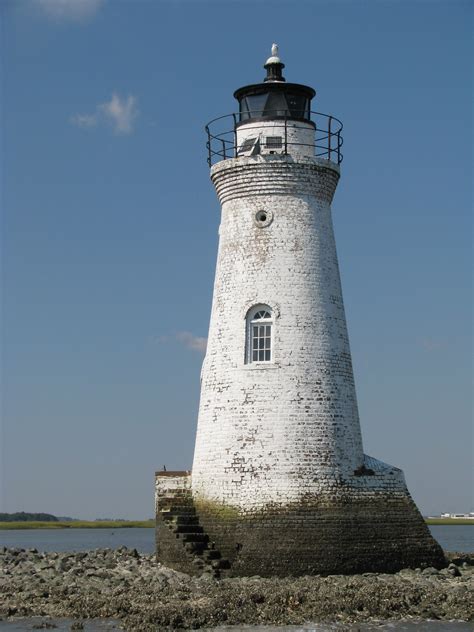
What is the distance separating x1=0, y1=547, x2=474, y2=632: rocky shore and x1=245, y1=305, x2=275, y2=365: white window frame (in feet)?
13.8

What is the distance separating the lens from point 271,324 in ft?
78.7

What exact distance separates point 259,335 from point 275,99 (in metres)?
4.74

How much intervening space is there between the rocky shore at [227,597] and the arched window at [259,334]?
13.9 feet

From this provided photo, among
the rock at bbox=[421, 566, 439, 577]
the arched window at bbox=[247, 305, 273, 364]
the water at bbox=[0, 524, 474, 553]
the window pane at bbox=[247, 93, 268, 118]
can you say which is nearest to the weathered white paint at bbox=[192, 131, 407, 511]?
the arched window at bbox=[247, 305, 273, 364]

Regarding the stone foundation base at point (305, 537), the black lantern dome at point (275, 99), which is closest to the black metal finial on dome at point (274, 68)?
the black lantern dome at point (275, 99)

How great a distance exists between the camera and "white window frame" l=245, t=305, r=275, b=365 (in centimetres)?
2392

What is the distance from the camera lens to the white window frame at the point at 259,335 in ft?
78.5

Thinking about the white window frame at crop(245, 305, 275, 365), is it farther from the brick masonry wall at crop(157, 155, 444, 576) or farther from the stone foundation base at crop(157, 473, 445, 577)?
the stone foundation base at crop(157, 473, 445, 577)

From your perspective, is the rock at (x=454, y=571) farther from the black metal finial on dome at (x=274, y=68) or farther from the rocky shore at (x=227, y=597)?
the black metal finial on dome at (x=274, y=68)

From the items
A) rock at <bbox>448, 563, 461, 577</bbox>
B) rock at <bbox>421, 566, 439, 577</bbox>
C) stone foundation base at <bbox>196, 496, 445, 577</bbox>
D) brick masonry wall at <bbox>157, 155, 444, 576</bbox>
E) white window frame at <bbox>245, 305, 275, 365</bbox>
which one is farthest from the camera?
white window frame at <bbox>245, 305, 275, 365</bbox>

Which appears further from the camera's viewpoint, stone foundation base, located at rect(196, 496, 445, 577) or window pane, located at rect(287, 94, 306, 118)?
window pane, located at rect(287, 94, 306, 118)

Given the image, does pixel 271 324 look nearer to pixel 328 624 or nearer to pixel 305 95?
pixel 305 95

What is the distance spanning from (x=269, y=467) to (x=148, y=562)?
3542mm

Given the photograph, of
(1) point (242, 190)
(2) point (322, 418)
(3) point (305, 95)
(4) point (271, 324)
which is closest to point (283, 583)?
(2) point (322, 418)
